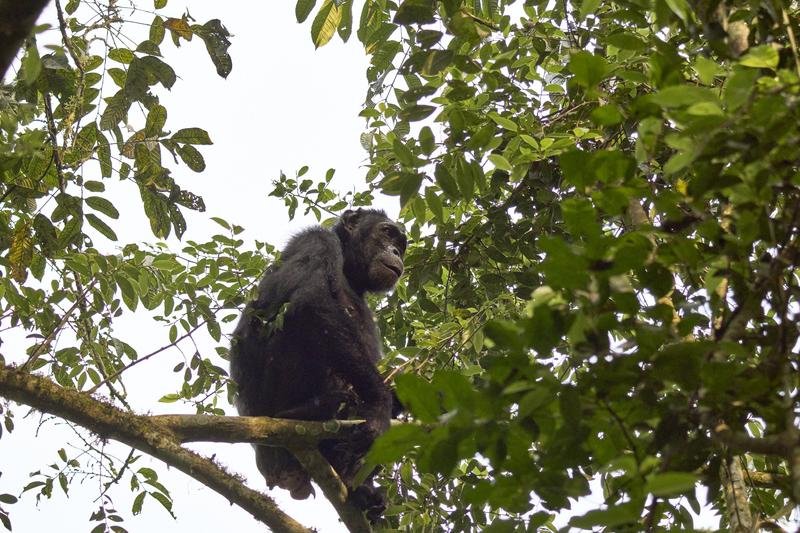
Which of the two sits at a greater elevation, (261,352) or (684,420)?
(261,352)

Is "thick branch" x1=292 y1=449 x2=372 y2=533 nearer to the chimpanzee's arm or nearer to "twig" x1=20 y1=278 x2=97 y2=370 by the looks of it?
the chimpanzee's arm

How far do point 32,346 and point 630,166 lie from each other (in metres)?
4.84

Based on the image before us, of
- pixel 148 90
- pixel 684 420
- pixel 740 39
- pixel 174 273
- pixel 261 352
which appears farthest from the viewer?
pixel 261 352

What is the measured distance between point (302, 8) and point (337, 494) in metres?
3.50

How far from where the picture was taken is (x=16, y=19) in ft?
9.58

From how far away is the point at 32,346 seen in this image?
18.8 feet

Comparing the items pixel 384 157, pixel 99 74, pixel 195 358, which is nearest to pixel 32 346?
pixel 195 358

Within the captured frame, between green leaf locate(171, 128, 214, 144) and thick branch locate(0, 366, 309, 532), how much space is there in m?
1.66

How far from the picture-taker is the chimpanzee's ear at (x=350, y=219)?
9.48 meters

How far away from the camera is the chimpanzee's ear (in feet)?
31.1

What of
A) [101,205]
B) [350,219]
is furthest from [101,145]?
[350,219]

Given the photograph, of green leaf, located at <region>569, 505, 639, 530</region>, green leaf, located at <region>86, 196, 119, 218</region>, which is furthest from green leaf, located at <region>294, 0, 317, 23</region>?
green leaf, located at <region>569, 505, 639, 530</region>

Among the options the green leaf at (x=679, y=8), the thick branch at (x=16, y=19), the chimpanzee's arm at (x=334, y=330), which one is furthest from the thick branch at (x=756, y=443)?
the chimpanzee's arm at (x=334, y=330)

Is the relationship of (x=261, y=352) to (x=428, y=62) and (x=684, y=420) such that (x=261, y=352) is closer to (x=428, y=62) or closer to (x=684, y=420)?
(x=428, y=62)
